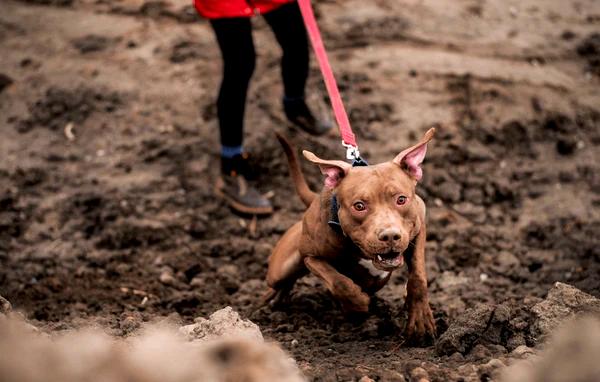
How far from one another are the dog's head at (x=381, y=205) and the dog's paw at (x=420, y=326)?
397mm

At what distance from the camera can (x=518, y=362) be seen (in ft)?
9.28

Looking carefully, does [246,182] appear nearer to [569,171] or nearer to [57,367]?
[569,171]

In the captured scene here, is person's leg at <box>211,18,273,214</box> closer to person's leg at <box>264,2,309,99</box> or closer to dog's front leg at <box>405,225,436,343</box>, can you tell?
person's leg at <box>264,2,309,99</box>

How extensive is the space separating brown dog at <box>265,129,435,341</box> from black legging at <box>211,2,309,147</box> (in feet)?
4.31

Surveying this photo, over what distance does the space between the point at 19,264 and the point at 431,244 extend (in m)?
2.72

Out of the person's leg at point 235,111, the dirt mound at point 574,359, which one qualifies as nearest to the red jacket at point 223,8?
the person's leg at point 235,111

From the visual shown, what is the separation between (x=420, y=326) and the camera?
11.6 feet

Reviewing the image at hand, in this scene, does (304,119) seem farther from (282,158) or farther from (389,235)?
(389,235)

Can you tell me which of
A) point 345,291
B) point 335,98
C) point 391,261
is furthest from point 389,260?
point 335,98

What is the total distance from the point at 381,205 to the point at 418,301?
0.62 metres

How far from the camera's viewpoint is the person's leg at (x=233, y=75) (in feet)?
15.0

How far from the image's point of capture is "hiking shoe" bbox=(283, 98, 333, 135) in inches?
220

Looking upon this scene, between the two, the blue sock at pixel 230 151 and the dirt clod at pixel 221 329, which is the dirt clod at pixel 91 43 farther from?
the dirt clod at pixel 221 329

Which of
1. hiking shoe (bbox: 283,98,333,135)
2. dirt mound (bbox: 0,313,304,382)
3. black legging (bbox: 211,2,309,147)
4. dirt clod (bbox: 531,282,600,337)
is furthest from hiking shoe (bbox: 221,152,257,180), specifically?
dirt mound (bbox: 0,313,304,382)
